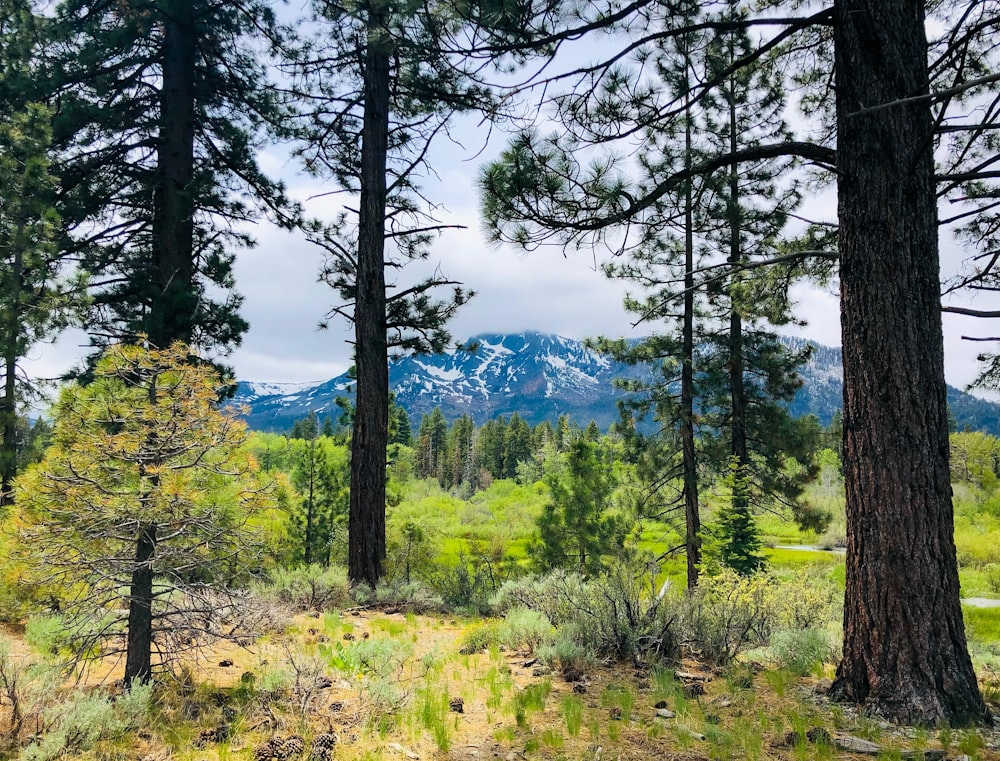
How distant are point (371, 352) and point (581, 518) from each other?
315 inches

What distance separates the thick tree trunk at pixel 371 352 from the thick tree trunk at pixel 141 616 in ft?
15.1

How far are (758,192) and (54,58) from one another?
38.7 feet

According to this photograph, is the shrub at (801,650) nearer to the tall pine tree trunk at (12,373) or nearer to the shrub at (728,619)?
the shrub at (728,619)

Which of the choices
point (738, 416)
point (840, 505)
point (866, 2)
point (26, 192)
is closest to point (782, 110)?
point (738, 416)

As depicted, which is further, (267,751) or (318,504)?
(318,504)

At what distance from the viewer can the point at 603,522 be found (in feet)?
45.1

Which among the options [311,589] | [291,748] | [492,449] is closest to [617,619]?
[291,748]

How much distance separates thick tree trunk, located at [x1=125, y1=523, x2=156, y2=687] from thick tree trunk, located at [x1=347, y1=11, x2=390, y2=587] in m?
4.59

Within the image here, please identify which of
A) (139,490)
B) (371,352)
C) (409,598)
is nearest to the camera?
(139,490)

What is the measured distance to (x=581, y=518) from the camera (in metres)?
13.7

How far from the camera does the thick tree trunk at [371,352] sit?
7789 mm

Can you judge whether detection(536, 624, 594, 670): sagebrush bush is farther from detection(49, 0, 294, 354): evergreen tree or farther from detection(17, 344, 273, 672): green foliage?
detection(49, 0, 294, 354): evergreen tree

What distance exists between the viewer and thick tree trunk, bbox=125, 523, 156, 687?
3080mm

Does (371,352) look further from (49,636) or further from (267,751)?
(267,751)
